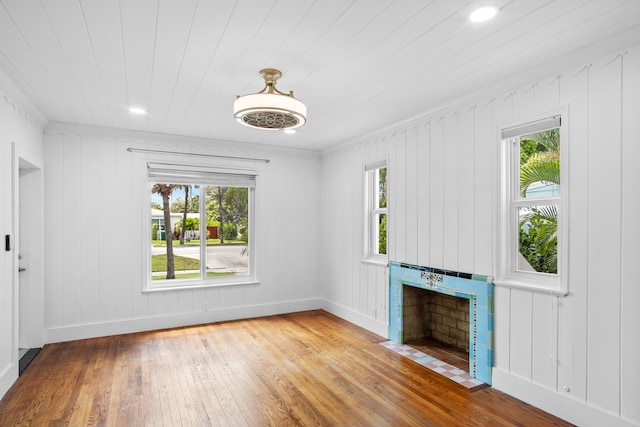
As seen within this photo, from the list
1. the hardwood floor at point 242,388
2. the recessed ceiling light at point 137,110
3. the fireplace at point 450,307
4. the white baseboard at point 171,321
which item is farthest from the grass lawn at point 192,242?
the fireplace at point 450,307

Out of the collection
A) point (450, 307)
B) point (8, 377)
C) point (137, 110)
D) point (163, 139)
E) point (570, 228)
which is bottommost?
point (8, 377)

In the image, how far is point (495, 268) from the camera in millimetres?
3154

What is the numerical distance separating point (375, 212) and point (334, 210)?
34.0 inches

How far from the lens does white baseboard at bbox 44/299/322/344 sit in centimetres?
434

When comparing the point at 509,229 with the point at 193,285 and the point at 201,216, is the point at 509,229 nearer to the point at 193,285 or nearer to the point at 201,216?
the point at 201,216

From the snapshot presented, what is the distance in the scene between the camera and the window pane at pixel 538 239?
2893mm

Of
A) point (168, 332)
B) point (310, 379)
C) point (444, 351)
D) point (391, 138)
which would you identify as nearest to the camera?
point (310, 379)

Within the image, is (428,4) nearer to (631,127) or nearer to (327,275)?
(631,127)

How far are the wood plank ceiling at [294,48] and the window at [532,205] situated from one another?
1.54 ft

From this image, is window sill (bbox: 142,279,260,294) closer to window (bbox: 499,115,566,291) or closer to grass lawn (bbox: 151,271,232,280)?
grass lawn (bbox: 151,271,232,280)

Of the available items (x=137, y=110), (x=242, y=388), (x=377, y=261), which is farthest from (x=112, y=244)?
(x=377, y=261)

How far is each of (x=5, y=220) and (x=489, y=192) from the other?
4048mm

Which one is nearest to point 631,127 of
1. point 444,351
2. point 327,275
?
point 444,351

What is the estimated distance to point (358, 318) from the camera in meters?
4.96
